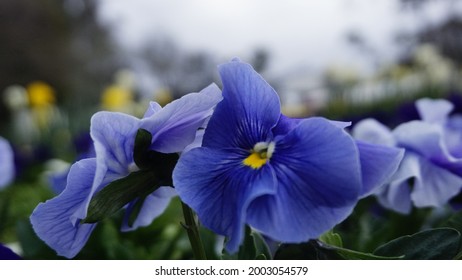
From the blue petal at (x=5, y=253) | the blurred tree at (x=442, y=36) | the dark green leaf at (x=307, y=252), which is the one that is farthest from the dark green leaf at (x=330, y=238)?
the blurred tree at (x=442, y=36)

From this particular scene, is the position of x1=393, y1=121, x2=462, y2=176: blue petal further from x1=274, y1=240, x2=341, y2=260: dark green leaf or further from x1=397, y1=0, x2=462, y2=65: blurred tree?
x1=397, y1=0, x2=462, y2=65: blurred tree

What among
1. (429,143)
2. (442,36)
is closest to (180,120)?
(429,143)

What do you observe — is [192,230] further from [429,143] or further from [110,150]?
[429,143]

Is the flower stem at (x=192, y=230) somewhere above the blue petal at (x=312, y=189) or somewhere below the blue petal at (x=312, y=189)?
below

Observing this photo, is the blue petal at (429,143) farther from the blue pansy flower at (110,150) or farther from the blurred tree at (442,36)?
the blurred tree at (442,36)

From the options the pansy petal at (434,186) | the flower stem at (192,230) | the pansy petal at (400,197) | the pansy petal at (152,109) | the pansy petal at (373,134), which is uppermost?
the pansy petal at (152,109)

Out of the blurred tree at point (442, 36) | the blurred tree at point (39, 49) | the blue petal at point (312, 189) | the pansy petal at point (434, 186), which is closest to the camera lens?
the blue petal at point (312, 189)
